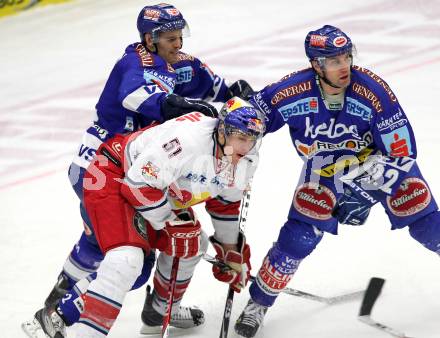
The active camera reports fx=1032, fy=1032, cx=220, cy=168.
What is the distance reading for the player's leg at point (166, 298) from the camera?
4.68m

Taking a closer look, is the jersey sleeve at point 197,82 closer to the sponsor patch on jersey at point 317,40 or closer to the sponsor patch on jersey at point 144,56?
the sponsor patch on jersey at point 144,56

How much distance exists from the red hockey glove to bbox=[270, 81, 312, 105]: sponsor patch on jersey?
655 mm

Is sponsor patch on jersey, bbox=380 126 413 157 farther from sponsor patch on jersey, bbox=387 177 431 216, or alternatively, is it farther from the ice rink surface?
the ice rink surface

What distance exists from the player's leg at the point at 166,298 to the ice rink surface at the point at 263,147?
74mm

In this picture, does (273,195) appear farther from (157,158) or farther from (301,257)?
(157,158)

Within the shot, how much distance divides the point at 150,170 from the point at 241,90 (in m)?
1.12

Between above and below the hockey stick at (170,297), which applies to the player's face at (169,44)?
above

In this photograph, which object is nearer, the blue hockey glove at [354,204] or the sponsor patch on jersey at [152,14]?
the blue hockey glove at [354,204]

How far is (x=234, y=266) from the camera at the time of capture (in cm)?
472

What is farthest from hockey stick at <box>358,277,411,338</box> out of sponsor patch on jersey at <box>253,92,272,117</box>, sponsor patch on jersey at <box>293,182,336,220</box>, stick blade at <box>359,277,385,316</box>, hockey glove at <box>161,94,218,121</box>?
hockey glove at <box>161,94,218,121</box>

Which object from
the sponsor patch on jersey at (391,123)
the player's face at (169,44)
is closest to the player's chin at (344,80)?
the sponsor patch on jersey at (391,123)

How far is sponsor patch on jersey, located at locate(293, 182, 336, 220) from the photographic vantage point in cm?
461

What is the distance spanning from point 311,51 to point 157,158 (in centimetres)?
85

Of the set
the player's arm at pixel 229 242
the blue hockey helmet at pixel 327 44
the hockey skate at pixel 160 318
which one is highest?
the blue hockey helmet at pixel 327 44
